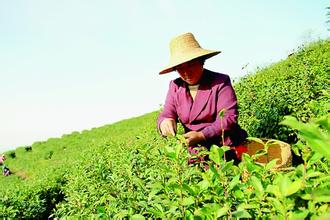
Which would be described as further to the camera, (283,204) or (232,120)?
(232,120)

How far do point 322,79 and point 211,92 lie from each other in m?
3.32

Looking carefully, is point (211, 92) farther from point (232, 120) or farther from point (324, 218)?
point (324, 218)

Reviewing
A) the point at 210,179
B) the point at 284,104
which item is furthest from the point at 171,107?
the point at 284,104

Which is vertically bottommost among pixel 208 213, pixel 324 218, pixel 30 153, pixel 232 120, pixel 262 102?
pixel 30 153

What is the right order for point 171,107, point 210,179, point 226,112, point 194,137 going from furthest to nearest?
point 171,107
point 226,112
point 194,137
point 210,179

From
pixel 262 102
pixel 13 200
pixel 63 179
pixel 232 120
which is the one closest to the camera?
pixel 232 120

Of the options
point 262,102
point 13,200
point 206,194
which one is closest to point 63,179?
point 13,200

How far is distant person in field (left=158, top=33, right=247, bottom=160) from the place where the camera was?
10.9ft

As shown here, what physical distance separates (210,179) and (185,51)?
2.23 meters

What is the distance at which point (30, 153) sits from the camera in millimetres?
23859

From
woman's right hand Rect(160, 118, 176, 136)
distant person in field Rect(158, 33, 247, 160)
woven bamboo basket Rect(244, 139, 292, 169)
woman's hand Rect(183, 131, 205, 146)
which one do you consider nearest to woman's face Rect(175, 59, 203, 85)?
distant person in field Rect(158, 33, 247, 160)

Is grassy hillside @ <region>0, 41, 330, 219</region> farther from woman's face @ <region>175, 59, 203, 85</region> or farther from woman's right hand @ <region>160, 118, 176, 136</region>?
woman's face @ <region>175, 59, 203, 85</region>

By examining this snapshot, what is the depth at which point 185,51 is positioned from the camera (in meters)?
3.47

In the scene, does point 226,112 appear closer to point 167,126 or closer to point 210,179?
point 167,126
